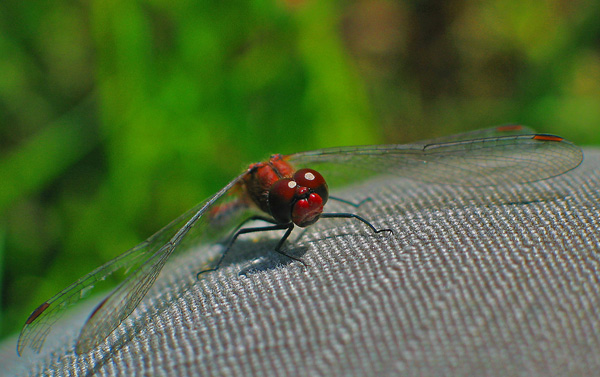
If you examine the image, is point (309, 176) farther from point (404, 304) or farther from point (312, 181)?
point (404, 304)

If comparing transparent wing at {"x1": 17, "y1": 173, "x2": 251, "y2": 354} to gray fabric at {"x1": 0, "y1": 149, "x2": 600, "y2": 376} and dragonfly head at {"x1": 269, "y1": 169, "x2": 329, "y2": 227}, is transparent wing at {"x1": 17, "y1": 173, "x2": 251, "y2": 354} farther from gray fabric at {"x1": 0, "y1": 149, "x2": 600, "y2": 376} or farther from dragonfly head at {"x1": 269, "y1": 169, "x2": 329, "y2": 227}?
dragonfly head at {"x1": 269, "y1": 169, "x2": 329, "y2": 227}

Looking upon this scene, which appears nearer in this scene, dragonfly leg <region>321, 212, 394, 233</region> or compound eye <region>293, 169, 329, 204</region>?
dragonfly leg <region>321, 212, 394, 233</region>

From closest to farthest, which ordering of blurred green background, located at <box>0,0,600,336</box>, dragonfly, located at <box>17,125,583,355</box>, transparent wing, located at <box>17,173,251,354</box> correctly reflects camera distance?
1. transparent wing, located at <box>17,173,251,354</box>
2. dragonfly, located at <box>17,125,583,355</box>
3. blurred green background, located at <box>0,0,600,336</box>

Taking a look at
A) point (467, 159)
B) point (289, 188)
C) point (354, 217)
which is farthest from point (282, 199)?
point (467, 159)

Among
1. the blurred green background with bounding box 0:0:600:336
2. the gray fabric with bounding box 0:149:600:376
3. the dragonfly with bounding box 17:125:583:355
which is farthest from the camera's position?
the blurred green background with bounding box 0:0:600:336

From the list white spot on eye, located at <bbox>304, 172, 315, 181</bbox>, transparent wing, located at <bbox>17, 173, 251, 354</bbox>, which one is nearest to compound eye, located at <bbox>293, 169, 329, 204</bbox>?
white spot on eye, located at <bbox>304, 172, 315, 181</bbox>

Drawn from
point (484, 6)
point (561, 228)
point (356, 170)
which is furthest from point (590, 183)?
point (484, 6)

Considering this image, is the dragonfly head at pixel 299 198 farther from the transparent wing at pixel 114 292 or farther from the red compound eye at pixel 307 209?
the transparent wing at pixel 114 292

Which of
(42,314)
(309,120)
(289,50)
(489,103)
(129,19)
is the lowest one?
(489,103)

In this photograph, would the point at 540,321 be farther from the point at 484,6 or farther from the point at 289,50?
the point at 484,6
